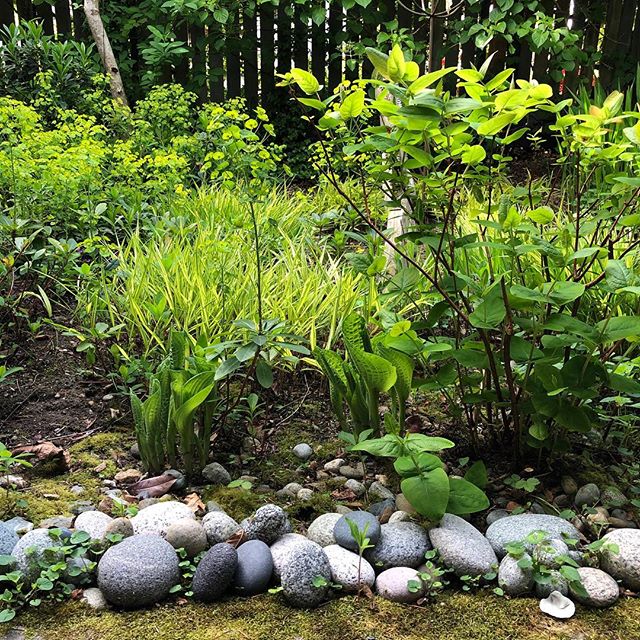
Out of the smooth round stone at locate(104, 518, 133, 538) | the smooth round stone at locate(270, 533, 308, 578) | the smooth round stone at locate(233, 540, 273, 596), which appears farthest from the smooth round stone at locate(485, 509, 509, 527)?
the smooth round stone at locate(104, 518, 133, 538)

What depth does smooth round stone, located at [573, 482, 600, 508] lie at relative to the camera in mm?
1909

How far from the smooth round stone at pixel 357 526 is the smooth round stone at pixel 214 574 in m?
0.28

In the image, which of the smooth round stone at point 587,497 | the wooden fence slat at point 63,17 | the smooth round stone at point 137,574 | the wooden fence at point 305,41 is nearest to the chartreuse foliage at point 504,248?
the smooth round stone at point 587,497

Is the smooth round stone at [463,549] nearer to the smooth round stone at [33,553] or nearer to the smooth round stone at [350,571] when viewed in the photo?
the smooth round stone at [350,571]

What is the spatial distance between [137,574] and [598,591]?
104cm

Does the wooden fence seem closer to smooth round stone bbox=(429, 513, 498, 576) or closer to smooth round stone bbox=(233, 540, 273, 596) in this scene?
smooth round stone bbox=(429, 513, 498, 576)

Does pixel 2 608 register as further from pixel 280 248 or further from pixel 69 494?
pixel 280 248

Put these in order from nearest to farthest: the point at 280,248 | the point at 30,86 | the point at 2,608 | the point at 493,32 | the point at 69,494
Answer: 1. the point at 2,608
2. the point at 69,494
3. the point at 280,248
4. the point at 30,86
5. the point at 493,32

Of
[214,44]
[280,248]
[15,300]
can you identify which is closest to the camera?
[15,300]

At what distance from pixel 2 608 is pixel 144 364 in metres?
1.05

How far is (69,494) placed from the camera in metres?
1.92

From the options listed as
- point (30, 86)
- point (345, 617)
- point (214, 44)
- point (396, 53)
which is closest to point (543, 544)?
point (345, 617)

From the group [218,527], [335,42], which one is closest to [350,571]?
[218,527]

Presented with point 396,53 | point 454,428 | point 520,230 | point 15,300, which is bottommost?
point 454,428
